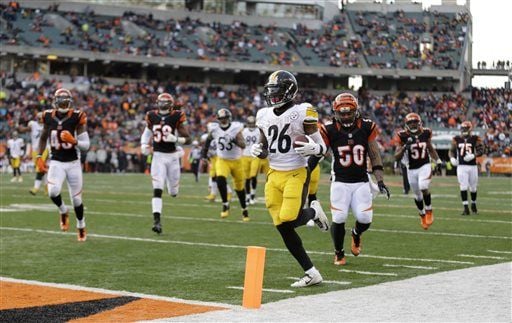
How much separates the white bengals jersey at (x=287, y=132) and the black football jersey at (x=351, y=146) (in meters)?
1.44

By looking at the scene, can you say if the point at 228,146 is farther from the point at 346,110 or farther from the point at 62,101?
the point at 346,110

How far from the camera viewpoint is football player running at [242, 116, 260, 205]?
18922 millimetres

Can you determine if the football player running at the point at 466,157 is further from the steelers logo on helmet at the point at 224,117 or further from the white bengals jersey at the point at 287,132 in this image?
the white bengals jersey at the point at 287,132

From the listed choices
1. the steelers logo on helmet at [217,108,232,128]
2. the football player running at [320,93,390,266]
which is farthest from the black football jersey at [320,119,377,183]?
the steelers logo on helmet at [217,108,232,128]

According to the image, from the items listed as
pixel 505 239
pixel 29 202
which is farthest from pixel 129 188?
pixel 505 239

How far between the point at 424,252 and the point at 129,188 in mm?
16546

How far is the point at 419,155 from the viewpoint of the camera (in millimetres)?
14812

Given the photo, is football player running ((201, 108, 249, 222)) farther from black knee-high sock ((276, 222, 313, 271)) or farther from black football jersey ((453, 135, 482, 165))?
black knee-high sock ((276, 222, 313, 271))

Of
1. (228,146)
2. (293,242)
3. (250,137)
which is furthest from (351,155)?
(250,137)

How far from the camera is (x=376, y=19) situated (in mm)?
57562

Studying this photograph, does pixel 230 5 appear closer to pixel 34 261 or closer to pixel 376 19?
pixel 376 19

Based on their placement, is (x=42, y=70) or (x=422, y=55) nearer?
(x=42, y=70)

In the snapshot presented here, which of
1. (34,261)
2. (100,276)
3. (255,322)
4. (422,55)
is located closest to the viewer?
(255,322)

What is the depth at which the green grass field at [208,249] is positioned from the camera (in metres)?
8.04
